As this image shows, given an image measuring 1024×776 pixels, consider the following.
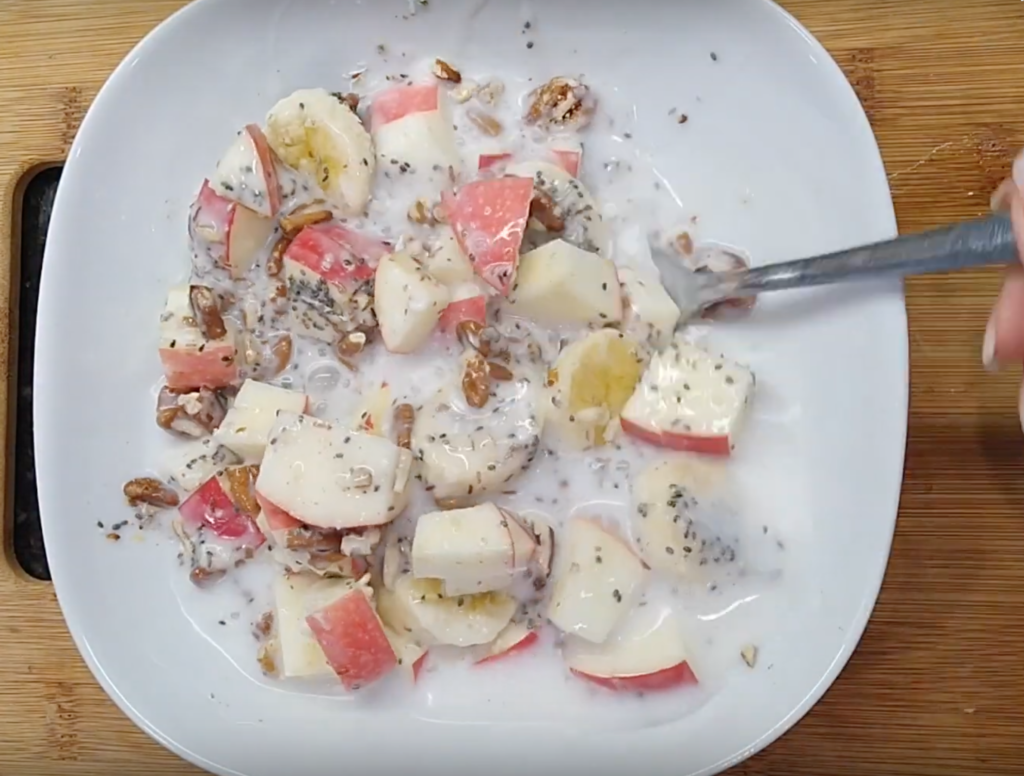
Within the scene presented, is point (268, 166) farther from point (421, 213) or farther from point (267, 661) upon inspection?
point (267, 661)

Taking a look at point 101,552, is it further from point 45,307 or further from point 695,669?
point 695,669

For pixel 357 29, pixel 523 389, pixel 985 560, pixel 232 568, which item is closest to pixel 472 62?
pixel 357 29

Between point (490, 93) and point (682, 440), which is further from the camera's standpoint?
point (490, 93)

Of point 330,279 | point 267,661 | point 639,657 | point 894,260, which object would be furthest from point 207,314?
point 894,260

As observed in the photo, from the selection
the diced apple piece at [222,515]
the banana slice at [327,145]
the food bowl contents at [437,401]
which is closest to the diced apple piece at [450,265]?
the food bowl contents at [437,401]

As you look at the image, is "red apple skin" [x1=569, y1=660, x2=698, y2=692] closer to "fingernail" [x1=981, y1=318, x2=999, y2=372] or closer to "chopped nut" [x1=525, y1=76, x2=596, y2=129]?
"fingernail" [x1=981, y1=318, x2=999, y2=372]

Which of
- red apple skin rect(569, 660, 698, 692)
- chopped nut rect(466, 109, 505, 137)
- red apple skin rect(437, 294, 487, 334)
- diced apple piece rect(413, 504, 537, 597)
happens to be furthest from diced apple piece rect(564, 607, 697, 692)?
chopped nut rect(466, 109, 505, 137)

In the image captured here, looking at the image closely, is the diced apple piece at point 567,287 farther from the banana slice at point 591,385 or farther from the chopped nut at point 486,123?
the chopped nut at point 486,123
